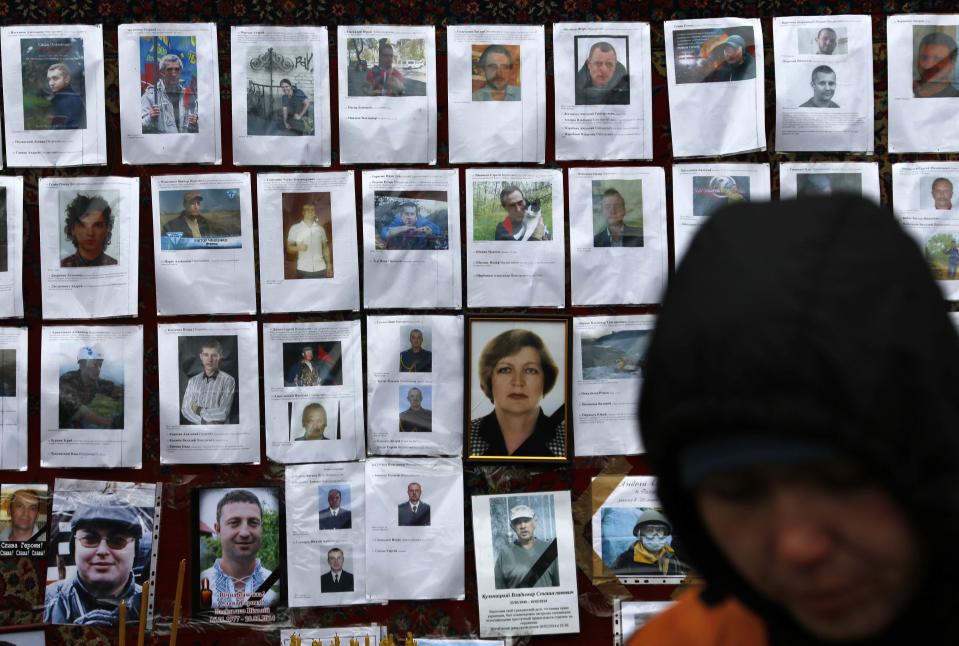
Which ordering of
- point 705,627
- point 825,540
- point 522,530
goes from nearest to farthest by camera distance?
point 825,540, point 705,627, point 522,530

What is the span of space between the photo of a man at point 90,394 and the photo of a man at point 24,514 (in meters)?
0.14

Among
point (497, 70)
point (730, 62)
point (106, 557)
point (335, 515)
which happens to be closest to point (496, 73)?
point (497, 70)

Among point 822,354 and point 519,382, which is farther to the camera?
point 519,382

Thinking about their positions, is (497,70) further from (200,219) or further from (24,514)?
(24,514)

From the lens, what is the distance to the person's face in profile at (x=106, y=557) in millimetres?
1812

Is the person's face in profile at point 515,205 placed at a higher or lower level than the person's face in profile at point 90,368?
higher

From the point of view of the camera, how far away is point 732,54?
1.81 metres

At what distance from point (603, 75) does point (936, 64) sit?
0.63 meters

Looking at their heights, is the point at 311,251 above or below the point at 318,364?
above

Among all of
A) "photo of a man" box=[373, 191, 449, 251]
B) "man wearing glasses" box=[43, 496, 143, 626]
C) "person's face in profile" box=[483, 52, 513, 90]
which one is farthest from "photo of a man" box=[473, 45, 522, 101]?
"man wearing glasses" box=[43, 496, 143, 626]

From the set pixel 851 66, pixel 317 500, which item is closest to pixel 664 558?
pixel 317 500

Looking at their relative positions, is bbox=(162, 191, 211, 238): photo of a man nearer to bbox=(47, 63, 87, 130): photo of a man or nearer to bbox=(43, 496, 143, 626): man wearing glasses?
bbox=(47, 63, 87, 130): photo of a man

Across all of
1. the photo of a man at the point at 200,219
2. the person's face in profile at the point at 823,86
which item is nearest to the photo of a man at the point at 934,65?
the person's face in profile at the point at 823,86

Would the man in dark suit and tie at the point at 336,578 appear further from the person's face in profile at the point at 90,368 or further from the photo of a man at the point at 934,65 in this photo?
the photo of a man at the point at 934,65
